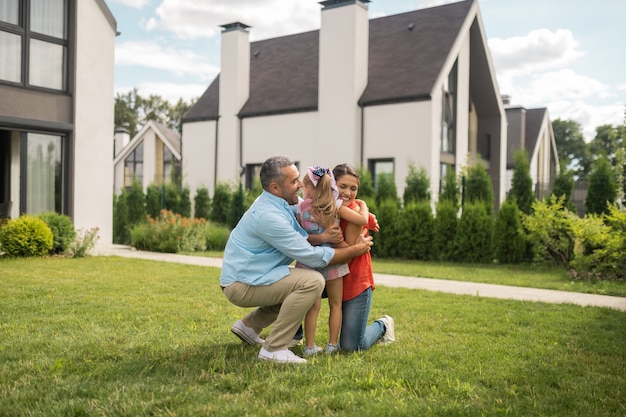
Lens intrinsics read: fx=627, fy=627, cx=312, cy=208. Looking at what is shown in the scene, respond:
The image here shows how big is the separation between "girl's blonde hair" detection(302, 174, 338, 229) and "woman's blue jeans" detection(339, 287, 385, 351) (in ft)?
2.42

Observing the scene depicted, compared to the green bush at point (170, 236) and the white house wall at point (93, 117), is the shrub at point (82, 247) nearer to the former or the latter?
the white house wall at point (93, 117)

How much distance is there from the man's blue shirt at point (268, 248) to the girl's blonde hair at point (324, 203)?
0.61ft

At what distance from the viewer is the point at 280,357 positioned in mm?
4965

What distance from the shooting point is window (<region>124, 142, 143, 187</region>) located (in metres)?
38.1

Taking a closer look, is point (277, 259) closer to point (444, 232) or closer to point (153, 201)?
point (444, 232)

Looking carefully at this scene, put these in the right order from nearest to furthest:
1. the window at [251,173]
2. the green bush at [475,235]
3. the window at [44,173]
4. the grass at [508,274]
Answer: the grass at [508,274]
the window at [44,173]
the green bush at [475,235]
the window at [251,173]

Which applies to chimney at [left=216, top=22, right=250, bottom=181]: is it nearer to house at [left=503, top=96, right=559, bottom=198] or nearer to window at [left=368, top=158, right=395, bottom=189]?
window at [left=368, top=158, right=395, bottom=189]

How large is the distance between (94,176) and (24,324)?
33.3 feet

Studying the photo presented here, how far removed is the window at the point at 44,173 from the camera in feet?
48.9

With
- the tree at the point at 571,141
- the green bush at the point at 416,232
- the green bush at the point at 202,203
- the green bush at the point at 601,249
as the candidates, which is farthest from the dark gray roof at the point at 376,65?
the tree at the point at 571,141

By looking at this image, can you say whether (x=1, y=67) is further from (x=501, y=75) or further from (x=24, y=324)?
(x=501, y=75)

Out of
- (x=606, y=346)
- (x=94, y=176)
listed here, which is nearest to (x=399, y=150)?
(x=94, y=176)

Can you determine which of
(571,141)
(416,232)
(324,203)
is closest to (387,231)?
(416,232)

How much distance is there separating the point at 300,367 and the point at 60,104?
1250 centimetres
